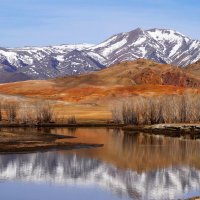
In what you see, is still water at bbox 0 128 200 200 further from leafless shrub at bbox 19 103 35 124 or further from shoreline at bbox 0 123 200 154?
leafless shrub at bbox 19 103 35 124

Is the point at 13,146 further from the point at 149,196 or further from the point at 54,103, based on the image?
the point at 54,103

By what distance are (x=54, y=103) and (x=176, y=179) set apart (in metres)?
138

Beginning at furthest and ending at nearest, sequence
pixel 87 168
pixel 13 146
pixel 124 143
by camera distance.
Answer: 1. pixel 124 143
2. pixel 13 146
3. pixel 87 168

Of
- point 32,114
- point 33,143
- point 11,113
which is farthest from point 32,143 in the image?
point 11,113


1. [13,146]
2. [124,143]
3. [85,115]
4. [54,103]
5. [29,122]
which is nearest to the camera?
[13,146]

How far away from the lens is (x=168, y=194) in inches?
1708

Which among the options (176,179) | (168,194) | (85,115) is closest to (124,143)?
(176,179)

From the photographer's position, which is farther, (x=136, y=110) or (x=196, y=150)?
(x=136, y=110)

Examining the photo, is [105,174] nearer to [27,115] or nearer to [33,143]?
[33,143]

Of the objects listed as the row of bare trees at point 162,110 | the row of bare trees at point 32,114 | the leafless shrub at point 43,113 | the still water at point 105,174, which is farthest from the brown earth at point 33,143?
the row of bare trees at point 162,110

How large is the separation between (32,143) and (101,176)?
1065 inches

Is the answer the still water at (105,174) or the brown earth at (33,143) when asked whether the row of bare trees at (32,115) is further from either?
the still water at (105,174)

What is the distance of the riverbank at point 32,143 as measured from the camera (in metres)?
70.7

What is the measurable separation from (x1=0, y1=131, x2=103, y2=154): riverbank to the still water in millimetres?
3288
